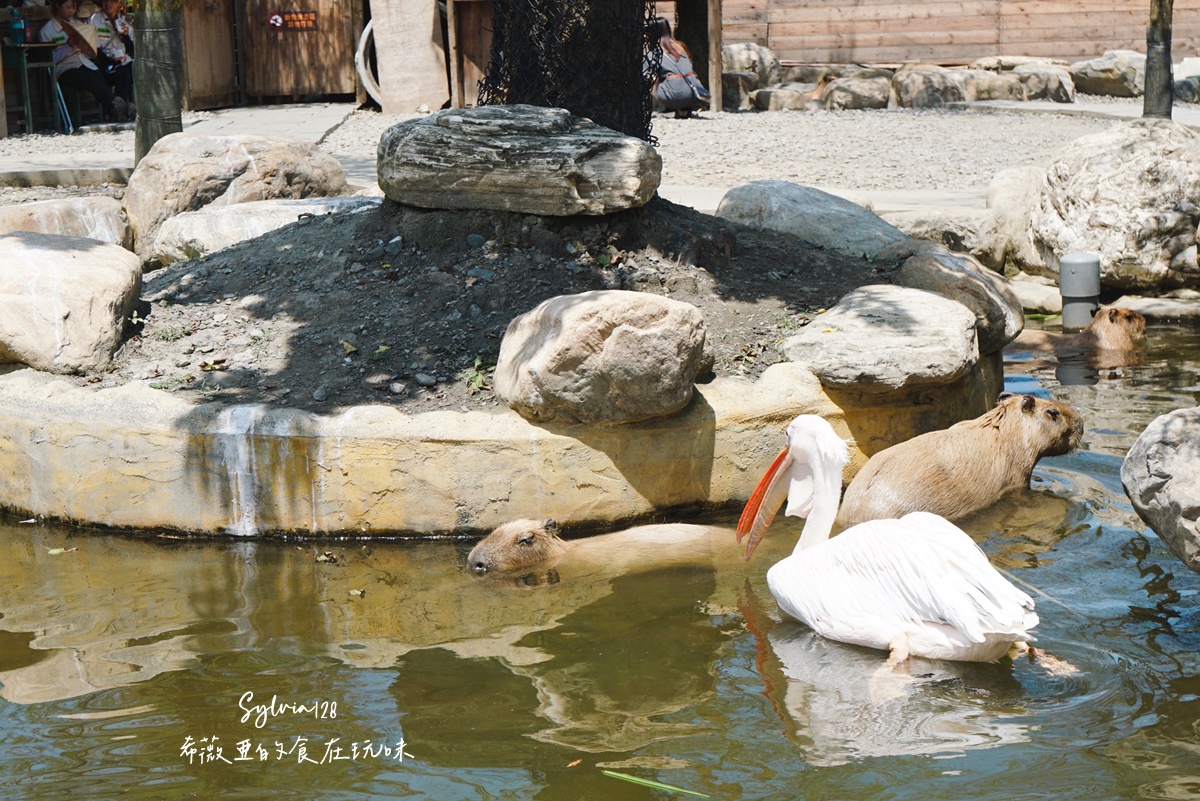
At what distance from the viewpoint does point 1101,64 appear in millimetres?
21141

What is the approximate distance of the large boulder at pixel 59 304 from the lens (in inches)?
274

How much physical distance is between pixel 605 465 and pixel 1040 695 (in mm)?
2552

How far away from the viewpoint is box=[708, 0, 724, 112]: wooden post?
19156 millimetres

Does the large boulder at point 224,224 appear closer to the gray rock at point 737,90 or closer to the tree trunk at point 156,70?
the tree trunk at point 156,70

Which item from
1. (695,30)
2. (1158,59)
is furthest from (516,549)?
(695,30)

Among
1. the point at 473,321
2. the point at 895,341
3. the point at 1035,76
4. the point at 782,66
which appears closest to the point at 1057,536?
the point at 895,341

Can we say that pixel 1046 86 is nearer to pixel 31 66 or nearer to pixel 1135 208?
pixel 1135 208

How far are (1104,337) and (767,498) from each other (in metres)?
5.02

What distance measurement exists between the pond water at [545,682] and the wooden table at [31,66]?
41.4ft

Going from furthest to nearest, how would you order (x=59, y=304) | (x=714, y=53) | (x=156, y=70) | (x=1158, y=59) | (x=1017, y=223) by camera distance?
1. (x=714, y=53)
2. (x=1158, y=59)
3. (x=156, y=70)
4. (x=1017, y=223)
5. (x=59, y=304)

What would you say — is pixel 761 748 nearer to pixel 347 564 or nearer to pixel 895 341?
pixel 347 564

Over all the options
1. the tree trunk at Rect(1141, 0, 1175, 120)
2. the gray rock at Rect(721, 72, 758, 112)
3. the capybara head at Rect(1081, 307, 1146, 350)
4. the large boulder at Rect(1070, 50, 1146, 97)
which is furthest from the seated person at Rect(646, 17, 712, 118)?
the capybara head at Rect(1081, 307, 1146, 350)

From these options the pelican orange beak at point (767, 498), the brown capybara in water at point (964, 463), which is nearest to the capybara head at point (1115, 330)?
the brown capybara in water at point (964, 463)

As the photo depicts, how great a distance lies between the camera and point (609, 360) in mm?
6203
